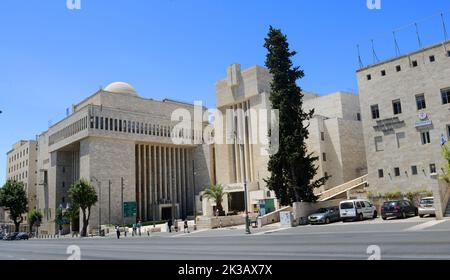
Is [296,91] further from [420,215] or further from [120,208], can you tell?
[120,208]

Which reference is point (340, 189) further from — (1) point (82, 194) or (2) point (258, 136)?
Answer: (1) point (82, 194)

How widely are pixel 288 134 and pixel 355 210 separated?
8703 millimetres

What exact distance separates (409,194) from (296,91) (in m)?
13.3

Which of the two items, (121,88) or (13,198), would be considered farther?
(121,88)

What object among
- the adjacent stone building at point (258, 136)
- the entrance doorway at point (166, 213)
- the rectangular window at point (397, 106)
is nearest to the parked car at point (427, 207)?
the rectangular window at point (397, 106)

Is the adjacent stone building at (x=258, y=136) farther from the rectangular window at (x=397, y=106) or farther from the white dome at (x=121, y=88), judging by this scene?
the white dome at (x=121, y=88)

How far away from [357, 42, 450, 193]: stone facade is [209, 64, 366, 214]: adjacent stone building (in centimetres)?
1272

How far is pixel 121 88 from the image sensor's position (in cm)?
7338

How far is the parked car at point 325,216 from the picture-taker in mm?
30781

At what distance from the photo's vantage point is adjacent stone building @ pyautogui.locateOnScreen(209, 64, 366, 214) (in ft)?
172

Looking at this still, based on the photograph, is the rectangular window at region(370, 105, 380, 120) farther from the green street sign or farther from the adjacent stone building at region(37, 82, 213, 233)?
the green street sign

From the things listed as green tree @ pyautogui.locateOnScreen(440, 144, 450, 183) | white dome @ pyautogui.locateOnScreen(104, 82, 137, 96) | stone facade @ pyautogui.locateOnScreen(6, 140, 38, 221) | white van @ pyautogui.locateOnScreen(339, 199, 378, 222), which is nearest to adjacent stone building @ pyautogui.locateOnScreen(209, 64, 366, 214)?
green tree @ pyautogui.locateOnScreen(440, 144, 450, 183)

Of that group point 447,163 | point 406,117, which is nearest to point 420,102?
point 406,117

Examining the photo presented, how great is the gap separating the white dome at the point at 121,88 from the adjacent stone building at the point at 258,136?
1843 centimetres
